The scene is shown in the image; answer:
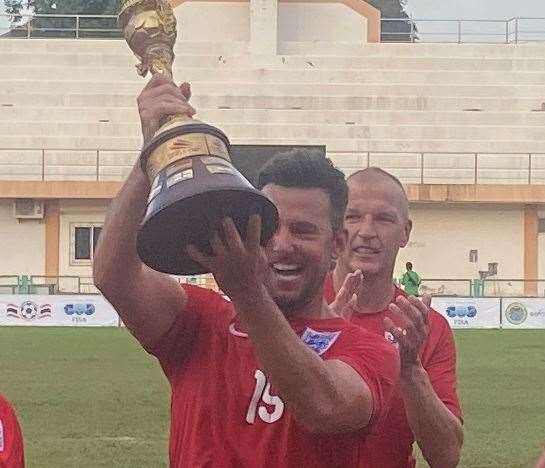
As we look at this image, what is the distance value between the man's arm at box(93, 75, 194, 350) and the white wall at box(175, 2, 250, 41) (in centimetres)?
4725

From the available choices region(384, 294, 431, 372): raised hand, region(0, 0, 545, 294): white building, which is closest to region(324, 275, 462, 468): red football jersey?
region(384, 294, 431, 372): raised hand

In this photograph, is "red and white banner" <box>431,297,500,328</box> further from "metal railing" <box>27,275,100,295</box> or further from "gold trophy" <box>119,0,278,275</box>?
"gold trophy" <box>119,0,278,275</box>

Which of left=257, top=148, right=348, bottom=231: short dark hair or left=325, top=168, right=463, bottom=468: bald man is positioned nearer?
left=257, top=148, right=348, bottom=231: short dark hair

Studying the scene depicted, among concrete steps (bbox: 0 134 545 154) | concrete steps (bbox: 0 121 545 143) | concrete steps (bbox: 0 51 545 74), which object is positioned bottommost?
concrete steps (bbox: 0 134 545 154)

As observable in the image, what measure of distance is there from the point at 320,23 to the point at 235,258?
4861 centimetres

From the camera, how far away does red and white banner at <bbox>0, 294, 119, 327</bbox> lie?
32094 millimetres

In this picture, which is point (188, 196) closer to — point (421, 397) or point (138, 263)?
point (138, 263)

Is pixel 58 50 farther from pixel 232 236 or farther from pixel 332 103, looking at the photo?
pixel 232 236

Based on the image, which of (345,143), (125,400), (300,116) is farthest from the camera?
(300,116)

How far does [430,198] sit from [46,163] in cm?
1207

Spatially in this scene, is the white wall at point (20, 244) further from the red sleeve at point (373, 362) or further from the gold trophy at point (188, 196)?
the gold trophy at point (188, 196)

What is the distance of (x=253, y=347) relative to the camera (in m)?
3.18

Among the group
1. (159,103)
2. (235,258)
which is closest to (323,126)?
(159,103)

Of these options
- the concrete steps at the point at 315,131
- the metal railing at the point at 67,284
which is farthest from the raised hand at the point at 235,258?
the concrete steps at the point at 315,131
